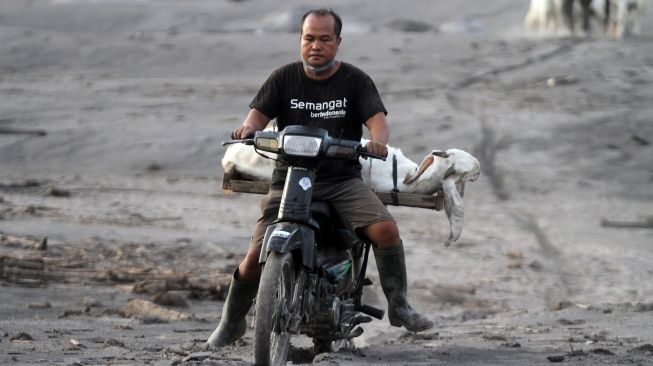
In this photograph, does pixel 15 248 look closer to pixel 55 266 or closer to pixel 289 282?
pixel 55 266

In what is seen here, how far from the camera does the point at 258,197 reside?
13148mm

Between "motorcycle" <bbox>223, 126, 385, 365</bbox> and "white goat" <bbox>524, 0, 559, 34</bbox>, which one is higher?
"motorcycle" <bbox>223, 126, 385, 365</bbox>

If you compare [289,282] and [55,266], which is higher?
[289,282]

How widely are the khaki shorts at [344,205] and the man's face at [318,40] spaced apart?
1.92 feet

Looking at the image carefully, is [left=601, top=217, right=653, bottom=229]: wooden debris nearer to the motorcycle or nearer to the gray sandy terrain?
the gray sandy terrain

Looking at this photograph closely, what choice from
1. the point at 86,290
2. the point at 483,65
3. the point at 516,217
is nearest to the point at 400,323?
the point at 86,290

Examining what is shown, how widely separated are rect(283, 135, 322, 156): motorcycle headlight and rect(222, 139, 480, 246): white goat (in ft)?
3.61

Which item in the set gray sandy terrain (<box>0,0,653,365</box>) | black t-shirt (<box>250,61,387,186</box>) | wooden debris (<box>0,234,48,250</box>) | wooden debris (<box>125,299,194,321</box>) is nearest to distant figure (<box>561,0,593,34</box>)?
gray sandy terrain (<box>0,0,653,365</box>)

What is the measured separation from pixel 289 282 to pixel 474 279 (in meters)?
4.92

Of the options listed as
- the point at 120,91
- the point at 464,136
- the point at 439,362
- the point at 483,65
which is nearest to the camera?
the point at 439,362

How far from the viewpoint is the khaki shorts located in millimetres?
5898

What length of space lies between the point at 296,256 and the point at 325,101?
851 mm

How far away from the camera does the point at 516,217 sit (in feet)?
41.3

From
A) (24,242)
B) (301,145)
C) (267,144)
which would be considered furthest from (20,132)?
(301,145)
